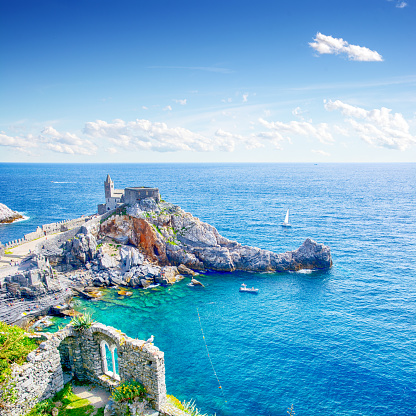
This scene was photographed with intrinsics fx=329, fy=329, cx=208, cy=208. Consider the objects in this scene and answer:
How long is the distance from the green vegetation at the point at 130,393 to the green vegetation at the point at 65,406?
5.71 ft

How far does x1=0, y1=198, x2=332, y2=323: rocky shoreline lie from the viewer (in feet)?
166

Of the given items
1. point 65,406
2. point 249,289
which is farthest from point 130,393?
point 249,289

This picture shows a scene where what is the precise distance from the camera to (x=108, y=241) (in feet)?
188

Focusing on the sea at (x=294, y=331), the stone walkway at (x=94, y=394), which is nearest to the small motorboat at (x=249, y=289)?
the sea at (x=294, y=331)

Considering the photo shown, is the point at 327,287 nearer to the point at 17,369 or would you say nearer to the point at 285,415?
the point at 285,415

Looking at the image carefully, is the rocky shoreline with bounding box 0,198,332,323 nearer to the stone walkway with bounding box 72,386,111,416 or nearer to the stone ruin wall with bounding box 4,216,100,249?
the stone ruin wall with bounding box 4,216,100,249

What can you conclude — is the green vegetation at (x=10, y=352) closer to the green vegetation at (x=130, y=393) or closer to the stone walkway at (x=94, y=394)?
the stone walkway at (x=94, y=394)

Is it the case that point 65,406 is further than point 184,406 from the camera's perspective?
No

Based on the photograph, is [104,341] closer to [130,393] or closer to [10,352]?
[130,393]

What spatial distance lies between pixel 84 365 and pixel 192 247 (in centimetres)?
3801

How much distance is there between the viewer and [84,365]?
68.5 feet

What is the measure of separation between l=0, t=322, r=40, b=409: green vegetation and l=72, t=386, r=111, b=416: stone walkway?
381 cm

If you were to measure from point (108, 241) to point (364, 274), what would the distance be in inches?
1721

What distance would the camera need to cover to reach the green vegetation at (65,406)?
1805 cm
